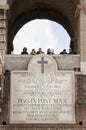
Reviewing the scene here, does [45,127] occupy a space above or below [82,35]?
below

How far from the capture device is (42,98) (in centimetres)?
2392

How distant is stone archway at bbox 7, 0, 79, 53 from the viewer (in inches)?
1150

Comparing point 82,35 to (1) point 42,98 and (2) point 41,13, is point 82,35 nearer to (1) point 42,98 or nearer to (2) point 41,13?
(1) point 42,98

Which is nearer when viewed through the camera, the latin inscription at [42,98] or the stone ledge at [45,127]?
the stone ledge at [45,127]

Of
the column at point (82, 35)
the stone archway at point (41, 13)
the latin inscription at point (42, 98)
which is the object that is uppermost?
the stone archway at point (41, 13)

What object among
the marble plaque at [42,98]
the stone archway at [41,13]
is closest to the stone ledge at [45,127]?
the marble plaque at [42,98]

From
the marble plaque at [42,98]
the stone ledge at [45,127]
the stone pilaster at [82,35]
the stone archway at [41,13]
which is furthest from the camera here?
the stone archway at [41,13]

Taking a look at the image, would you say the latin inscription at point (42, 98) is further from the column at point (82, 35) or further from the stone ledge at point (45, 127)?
the column at point (82, 35)

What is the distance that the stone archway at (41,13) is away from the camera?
1150 inches

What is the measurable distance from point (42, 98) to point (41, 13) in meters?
8.73

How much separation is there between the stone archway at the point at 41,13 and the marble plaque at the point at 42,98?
16.5 ft

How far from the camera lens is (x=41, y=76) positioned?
2419cm

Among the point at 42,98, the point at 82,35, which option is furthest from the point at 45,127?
the point at 82,35

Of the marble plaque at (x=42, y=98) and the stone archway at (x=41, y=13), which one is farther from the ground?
the stone archway at (x=41, y=13)
